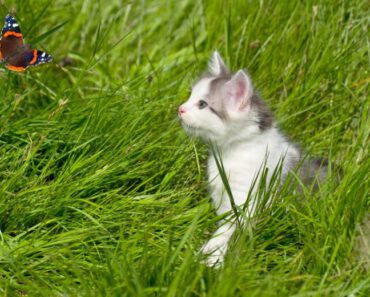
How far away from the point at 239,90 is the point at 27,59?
1.18 m

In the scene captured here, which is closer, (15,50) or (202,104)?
(15,50)

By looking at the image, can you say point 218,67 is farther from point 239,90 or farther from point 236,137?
point 236,137

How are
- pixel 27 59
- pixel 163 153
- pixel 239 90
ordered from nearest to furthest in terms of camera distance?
pixel 27 59
pixel 239 90
pixel 163 153

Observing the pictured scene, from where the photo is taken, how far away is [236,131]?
12.8 ft

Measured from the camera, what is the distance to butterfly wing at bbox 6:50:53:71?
12.0ft

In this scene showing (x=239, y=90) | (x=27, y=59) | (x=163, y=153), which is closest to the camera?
(x=27, y=59)

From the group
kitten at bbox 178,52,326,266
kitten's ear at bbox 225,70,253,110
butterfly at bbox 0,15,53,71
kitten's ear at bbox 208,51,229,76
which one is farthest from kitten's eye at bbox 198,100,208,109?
butterfly at bbox 0,15,53,71

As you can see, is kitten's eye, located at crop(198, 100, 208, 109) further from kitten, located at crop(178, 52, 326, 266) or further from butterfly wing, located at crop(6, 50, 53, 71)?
butterfly wing, located at crop(6, 50, 53, 71)

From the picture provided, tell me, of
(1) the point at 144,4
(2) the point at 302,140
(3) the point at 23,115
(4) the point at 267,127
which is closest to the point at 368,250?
(4) the point at 267,127

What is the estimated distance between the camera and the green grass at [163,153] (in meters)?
2.99

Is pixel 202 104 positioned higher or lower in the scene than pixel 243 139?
higher

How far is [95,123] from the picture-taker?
3.98 m

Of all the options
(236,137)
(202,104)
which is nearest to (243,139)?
(236,137)

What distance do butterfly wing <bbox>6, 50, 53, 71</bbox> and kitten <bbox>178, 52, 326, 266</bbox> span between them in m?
0.82
